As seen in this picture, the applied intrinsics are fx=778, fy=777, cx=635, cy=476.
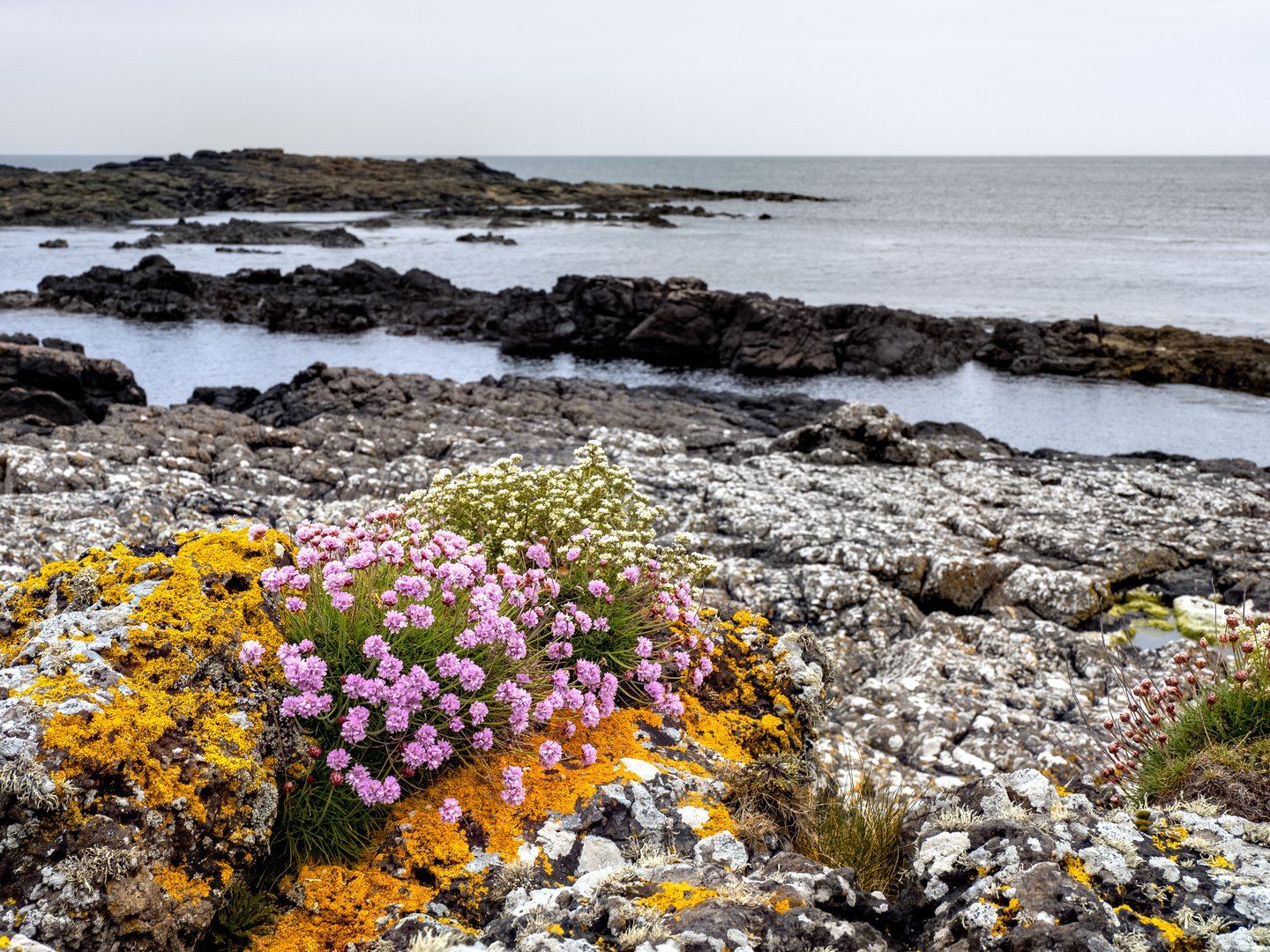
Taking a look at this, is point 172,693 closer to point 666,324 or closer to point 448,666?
point 448,666

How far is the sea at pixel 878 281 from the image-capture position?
2370 cm

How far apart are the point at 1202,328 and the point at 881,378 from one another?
15.8 meters

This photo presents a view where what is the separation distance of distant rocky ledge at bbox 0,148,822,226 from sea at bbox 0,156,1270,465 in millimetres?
6983

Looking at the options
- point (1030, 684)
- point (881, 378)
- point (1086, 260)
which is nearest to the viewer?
point (1030, 684)

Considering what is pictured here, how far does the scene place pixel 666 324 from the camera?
3244cm

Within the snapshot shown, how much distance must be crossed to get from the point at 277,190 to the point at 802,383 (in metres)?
82.5

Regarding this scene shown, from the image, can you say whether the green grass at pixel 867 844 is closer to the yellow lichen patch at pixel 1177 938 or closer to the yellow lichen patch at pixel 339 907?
the yellow lichen patch at pixel 1177 938

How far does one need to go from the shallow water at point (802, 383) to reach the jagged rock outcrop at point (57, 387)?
14.0 feet

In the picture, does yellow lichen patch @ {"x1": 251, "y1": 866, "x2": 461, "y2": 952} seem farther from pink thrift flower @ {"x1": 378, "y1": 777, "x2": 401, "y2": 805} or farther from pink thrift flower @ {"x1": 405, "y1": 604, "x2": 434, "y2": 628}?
pink thrift flower @ {"x1": 405, "y1": 604, "x2": 434, "y2": 628}

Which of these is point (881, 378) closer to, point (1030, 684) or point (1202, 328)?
point (1202, 328)

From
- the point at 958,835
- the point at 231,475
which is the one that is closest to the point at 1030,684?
the point at 958,835

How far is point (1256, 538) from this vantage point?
395 inches

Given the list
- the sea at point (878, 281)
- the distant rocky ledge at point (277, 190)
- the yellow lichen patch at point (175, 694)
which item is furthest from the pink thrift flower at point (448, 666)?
the distant rocky ledge at point (277, 190)

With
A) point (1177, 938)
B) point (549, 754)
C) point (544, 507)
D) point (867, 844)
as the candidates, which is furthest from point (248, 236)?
point (1177, 938)
